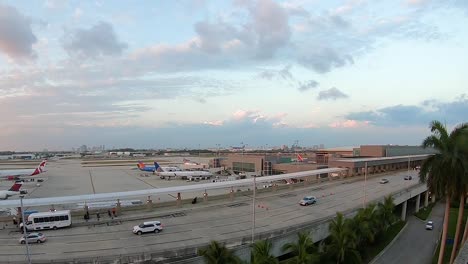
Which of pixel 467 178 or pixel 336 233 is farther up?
pixel 467 178

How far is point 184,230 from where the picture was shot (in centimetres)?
3269

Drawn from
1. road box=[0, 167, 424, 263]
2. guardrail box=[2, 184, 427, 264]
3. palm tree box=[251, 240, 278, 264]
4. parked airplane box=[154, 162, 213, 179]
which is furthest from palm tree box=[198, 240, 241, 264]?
parked airplane box=[154, 162, 213, 179]

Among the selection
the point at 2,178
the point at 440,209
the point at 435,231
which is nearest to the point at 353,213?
the point at 435,231

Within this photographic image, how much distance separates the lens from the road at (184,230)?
88.1 ft

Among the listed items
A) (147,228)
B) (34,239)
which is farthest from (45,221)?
(147,228)

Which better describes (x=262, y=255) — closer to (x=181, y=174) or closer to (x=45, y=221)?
Answer: (x=45, y=221)

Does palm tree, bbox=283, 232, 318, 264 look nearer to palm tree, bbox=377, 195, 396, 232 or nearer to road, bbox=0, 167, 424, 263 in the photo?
road, bbox=0, 167, 424, 263

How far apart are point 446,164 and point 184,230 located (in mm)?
A: 22189

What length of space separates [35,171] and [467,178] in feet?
363

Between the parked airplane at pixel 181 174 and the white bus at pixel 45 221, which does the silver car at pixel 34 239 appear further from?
the parked airplane at pixel 181 174

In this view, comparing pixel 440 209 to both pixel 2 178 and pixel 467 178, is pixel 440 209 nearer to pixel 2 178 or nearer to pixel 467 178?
pixel 467 178

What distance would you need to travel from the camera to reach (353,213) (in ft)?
132

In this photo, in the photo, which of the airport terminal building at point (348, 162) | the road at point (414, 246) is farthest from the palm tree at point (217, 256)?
the airport terminal building at point (348, 162)

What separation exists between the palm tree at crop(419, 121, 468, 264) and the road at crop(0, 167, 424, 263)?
1423cm
